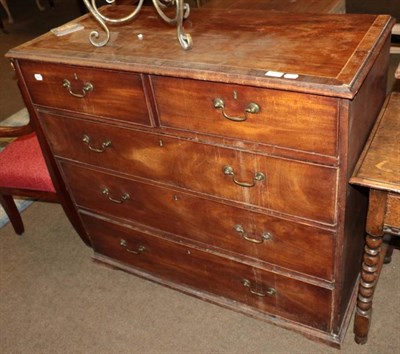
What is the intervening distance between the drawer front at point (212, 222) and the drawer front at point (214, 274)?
0.25 ft

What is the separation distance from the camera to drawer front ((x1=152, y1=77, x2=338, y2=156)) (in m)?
1.18

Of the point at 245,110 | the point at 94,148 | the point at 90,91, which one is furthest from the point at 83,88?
the point at 245,110

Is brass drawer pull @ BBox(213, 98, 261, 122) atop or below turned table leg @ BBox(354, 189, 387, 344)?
atop

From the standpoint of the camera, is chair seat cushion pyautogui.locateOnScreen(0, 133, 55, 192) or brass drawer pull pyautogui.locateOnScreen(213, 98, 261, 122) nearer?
brass drawer pull pyautogui.locateOnScreen(213, 98, 261, 122)

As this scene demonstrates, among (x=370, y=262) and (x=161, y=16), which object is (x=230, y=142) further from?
(x=370, y=262)

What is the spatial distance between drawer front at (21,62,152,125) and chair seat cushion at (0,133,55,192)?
0.45 meters

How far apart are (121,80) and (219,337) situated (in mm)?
1066

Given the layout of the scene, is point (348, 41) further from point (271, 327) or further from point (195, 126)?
point (271, 327)

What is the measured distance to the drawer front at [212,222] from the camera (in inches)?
58.6

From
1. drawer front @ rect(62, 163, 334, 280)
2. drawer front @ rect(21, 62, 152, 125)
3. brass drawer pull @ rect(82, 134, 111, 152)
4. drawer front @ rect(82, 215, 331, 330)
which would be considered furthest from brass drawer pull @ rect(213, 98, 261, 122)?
drawer front @ rect(82, 215, 331, 330)

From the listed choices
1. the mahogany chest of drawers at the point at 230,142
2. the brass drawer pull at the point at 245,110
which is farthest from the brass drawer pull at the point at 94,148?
the brass drawer pull at the point at 245,110

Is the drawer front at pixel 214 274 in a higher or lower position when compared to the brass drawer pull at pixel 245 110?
lower

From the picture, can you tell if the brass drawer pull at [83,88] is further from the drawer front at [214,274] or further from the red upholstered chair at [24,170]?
the drawer front at [214,274]

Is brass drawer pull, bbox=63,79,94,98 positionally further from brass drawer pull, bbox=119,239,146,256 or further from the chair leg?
the chair leg
